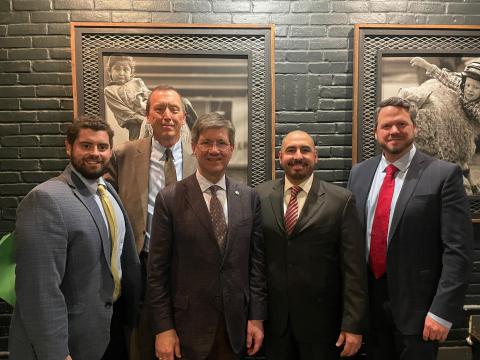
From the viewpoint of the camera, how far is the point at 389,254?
1.89 metres

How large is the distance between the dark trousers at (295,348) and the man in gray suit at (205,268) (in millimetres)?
111

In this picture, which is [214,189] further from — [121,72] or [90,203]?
[121,72]

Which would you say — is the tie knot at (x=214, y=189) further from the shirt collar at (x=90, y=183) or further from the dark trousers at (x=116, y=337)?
the dark trousers at (x=116, y=337)

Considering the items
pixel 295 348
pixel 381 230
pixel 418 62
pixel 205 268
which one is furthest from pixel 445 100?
pixel 205 268

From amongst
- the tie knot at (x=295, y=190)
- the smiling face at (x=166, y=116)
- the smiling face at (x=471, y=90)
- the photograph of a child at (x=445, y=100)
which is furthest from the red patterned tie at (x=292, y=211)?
the smiling face at (x=471, y=90)

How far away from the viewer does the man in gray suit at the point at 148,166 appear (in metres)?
2.09

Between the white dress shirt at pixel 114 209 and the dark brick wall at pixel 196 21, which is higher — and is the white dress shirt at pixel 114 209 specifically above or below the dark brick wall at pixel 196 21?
below

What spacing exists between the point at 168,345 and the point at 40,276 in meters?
0.59

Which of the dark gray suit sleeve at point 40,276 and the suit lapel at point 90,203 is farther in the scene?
the suit lapel at point 90,203

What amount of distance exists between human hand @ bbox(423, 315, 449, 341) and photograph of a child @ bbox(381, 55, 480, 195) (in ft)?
4.00

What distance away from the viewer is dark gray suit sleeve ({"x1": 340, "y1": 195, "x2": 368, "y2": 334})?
176 centimetres

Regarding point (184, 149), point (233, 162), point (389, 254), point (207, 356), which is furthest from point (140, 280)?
point (389, 254)

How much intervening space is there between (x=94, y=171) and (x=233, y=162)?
3.52 feet

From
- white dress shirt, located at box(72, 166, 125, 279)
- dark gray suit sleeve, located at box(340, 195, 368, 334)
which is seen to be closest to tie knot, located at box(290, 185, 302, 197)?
dark gray suit sleeve, located at box(340, 195, 368, 334)
